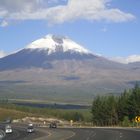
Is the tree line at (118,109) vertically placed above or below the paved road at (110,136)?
above

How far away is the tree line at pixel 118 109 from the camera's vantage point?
121250mm

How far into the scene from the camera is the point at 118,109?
432 feet

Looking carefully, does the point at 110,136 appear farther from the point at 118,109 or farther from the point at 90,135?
the point at 118,109

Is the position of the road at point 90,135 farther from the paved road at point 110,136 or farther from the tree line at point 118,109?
the tree line at point 118,109

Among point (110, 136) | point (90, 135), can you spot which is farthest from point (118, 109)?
point (110, 136)

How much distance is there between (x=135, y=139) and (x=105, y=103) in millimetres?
86746

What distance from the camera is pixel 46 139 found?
65.8 m

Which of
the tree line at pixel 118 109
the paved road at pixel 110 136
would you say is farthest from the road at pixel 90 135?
the tree line at pixel 118 109

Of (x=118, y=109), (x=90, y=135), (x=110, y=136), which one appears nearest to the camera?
(x=110, y=136)

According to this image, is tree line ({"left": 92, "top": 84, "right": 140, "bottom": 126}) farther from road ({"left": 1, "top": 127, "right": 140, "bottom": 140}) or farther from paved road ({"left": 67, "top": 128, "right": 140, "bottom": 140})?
paved road ({"left": 67, "top": 128, "right": 140, "bottom": 140})

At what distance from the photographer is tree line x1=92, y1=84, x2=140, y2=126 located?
12125 centimetres

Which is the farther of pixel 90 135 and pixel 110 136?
pixel 90 135

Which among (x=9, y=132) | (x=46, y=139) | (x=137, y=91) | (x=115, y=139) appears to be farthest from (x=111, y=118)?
(x=115, y=139)

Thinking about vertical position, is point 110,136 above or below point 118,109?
below
